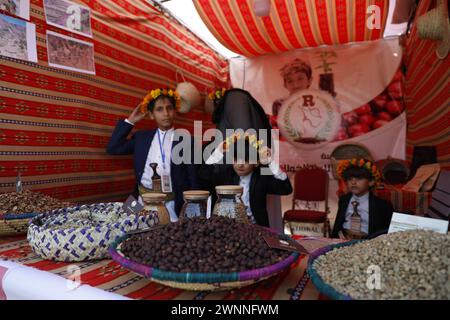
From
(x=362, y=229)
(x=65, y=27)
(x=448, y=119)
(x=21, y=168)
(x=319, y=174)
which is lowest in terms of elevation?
(x=362, y=229)

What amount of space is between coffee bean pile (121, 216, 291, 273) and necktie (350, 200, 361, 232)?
5.71ft

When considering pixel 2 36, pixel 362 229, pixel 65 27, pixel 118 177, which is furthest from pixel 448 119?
pixel 2 36

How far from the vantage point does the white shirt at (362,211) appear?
8.02 ft

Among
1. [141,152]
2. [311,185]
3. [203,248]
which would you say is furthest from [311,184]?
[203,248]

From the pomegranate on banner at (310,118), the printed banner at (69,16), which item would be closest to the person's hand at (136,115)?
the printed banner at (69,16)

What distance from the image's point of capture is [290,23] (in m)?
2.92

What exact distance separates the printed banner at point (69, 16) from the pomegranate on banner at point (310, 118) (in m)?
2.46

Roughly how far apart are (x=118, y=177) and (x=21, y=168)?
0.76 m

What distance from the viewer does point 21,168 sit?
1.74 metres

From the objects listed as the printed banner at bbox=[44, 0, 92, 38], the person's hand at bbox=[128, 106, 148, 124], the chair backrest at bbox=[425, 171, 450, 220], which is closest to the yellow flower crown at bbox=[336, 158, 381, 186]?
the chair backrest at bbox=[425, 171, 450, 220]

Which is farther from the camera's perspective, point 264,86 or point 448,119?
point 264,86

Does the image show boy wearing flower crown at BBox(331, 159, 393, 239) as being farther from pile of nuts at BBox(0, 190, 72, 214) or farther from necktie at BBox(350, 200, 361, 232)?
pile of nuts at BBox(0, 190, 72, 214)

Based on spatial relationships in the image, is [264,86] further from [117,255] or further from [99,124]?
[117,255]

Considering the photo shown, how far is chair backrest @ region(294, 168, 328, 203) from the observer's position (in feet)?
11.7
